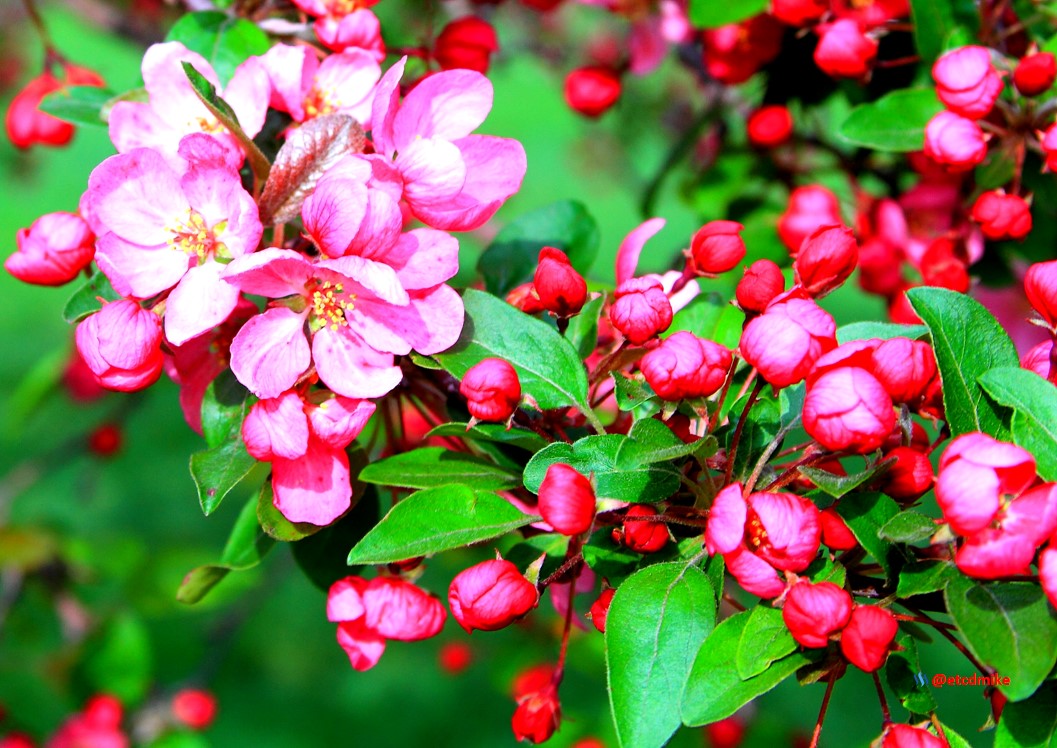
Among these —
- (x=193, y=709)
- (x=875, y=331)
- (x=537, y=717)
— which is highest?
(x=875, y=331)

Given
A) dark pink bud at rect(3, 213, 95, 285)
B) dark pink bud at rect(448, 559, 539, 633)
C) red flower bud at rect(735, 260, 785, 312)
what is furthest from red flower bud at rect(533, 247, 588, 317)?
dark pink bud at rect(3, 213, 95, 285)

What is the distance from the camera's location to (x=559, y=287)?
0.94m

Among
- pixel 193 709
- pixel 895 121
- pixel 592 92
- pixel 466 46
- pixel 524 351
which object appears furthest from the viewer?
pixel 193 709

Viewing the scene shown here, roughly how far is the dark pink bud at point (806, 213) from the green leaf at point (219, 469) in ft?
3.04

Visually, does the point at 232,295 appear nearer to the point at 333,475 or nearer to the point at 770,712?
the point at 333,475

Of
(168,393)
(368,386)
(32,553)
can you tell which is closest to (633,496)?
(368,386)

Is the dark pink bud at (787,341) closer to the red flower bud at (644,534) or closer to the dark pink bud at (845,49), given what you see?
the red flower bud at (644,534)

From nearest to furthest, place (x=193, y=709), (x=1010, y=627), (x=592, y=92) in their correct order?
1. (x=1010, y=627)
2. (x=592, y=92)
3. (x=193, y=709)

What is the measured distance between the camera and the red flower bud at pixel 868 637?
2.48 feet

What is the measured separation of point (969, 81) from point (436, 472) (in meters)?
0.73

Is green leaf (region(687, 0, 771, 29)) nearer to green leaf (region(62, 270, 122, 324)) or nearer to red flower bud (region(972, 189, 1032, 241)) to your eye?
red flower bud (region(972, 189, 1032, 241))

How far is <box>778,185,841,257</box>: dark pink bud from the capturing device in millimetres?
1538

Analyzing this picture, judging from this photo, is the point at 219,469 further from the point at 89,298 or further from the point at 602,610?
the point at 602,610

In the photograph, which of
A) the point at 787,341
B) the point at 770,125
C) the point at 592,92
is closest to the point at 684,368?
the point at 787,341
